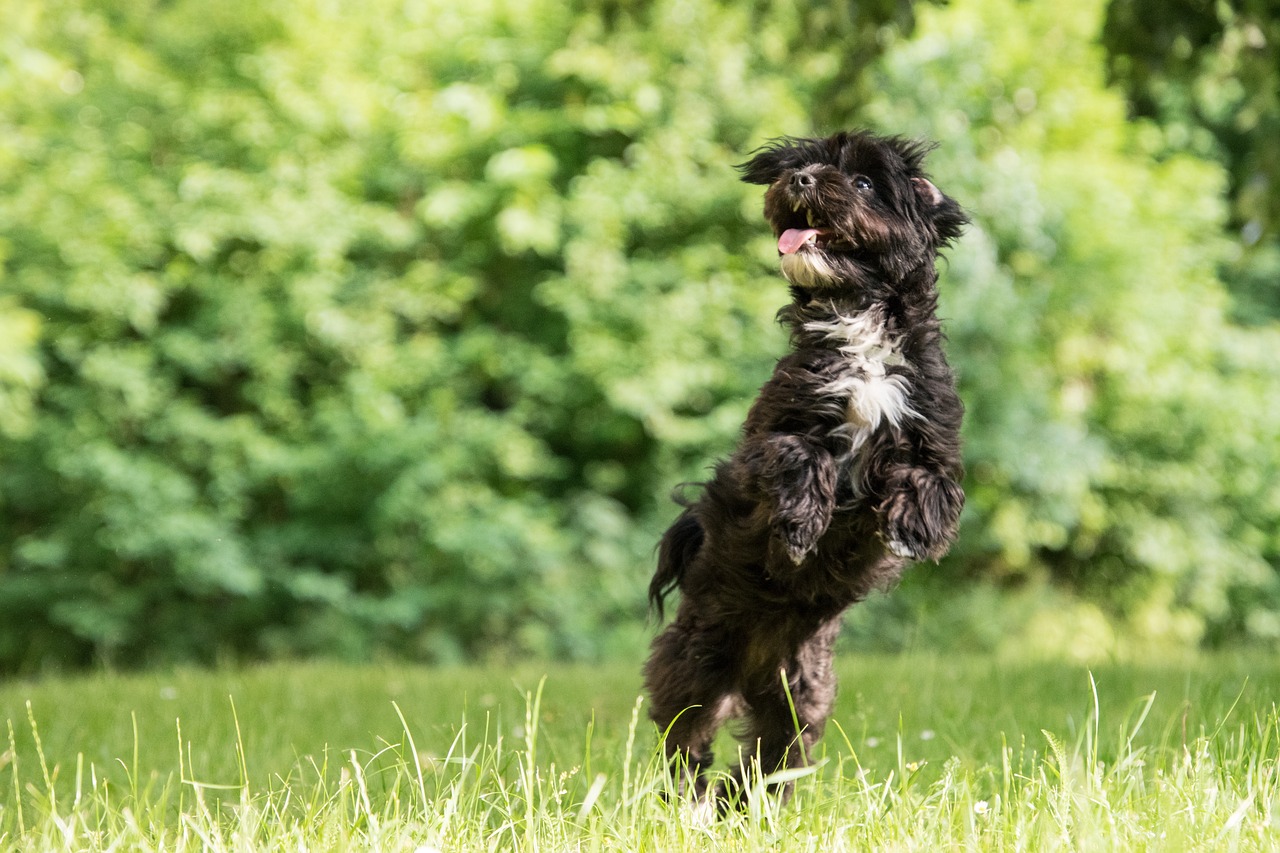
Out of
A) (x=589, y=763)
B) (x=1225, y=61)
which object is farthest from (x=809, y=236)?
(x=1225, y=61)

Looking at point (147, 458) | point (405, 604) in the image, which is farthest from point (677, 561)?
point (147, 458)

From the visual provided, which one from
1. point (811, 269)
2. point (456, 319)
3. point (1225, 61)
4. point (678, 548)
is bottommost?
point (678, 548)

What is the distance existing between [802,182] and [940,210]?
19.6 inches

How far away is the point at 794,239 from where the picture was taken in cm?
359

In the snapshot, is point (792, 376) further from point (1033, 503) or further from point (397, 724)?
point (1033, 503)

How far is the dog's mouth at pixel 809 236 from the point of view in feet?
11.7

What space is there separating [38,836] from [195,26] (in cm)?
1053

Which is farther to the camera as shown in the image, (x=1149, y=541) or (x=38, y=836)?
(x=1149, y=541)

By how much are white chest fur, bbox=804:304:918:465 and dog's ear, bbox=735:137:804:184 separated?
0.48m

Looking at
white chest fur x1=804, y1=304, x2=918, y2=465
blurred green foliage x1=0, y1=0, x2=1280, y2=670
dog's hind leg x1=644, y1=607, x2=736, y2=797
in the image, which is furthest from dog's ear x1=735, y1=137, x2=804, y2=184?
blurred green foliage x1=0, y1=0, x2=1280, y2=670

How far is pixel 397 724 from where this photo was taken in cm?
545

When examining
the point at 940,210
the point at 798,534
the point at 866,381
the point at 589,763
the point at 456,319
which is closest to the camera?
the point at 589,763

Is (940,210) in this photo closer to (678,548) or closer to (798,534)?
(798,534)

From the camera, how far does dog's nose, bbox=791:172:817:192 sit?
11.6ft
